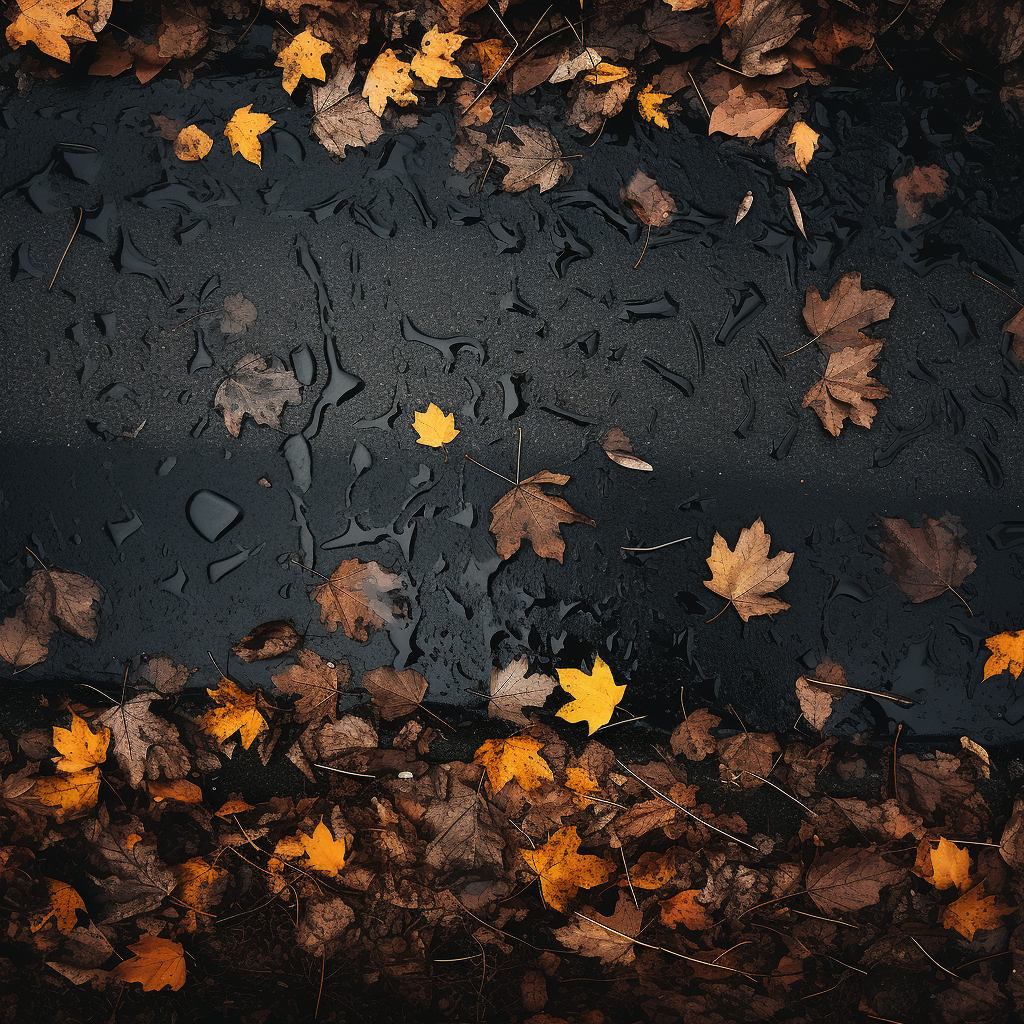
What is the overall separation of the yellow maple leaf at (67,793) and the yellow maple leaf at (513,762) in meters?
1.26

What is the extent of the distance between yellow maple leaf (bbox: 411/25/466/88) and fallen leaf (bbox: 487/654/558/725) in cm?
200

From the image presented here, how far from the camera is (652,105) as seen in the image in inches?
70.5

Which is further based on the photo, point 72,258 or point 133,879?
point 72,258

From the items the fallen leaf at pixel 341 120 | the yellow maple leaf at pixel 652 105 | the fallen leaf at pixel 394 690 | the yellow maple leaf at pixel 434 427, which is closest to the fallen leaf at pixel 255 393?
the yellow maple leaf at pixel 434 427

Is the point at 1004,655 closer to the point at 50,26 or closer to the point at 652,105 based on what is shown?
the point at 652,105

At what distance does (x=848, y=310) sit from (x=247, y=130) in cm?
215

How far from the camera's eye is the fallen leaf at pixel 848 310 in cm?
179

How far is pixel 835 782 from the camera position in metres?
1.76

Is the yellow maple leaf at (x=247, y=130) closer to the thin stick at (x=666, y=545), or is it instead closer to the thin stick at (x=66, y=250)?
the thin stick at (x=66, y=250)

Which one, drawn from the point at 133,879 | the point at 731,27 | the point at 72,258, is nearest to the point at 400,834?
the point at 133,879

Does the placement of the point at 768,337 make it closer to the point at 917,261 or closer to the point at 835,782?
the point at 917,261

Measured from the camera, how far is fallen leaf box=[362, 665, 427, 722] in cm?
176

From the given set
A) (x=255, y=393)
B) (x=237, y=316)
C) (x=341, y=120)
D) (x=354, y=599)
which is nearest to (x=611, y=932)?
(x=354, y=599)

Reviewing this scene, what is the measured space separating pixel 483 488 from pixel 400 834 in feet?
3.80
